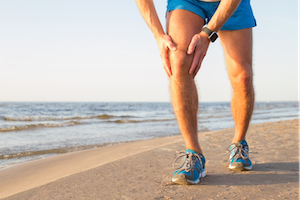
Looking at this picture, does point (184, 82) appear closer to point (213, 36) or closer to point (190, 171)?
point (213, 36)

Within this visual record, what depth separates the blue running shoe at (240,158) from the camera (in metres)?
2.03

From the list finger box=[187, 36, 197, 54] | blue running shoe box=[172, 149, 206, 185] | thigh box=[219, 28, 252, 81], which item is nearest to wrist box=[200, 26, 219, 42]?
finger box=[187, 36, 197, 54]

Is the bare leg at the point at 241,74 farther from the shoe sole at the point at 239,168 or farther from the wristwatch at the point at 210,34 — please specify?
the wristwatch at the point at 210,34

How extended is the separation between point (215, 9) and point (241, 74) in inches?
22.9

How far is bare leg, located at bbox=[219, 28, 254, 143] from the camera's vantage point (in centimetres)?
220

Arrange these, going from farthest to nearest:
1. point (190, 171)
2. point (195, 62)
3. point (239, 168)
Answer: point (239, 168) < point (195, 62) < point (190, 171)

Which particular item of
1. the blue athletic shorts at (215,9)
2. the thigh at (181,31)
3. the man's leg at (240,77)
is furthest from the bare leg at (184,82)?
the man's leg at (240,77)

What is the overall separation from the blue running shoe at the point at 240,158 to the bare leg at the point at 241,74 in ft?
0.24

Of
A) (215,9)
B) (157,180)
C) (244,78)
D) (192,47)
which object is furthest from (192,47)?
(157,180)

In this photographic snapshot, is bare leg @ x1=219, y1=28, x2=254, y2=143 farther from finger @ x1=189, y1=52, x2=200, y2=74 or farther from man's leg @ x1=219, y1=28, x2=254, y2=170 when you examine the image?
finger @ x1=189, y1=52, x2=200, y2=74

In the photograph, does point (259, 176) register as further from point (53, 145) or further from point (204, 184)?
point (53, 145)

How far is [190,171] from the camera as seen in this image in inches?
67.7

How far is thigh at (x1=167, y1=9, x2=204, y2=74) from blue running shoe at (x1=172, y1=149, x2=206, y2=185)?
63cm

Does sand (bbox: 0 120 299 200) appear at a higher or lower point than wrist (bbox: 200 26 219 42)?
lower
